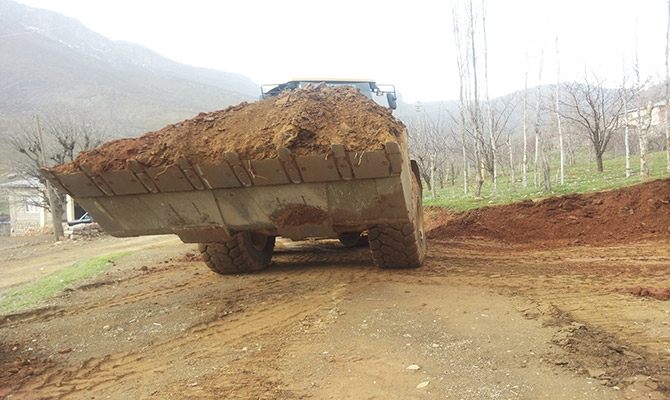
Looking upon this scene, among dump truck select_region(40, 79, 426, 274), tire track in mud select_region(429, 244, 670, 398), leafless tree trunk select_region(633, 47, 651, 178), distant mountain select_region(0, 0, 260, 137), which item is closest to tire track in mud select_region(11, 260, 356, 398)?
dump truck select_region(40, 79, 426, 274)

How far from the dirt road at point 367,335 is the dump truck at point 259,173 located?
79 cm

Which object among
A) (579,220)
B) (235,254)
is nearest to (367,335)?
(235,254)

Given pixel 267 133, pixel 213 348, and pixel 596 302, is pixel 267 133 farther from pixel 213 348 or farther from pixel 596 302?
pixel 596 302

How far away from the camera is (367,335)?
11.3ft

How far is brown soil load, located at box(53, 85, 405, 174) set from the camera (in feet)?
13.0

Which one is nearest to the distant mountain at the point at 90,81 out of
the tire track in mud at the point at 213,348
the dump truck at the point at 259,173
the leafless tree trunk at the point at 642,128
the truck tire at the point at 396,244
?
the leafless tree trunk at the point at 642,128

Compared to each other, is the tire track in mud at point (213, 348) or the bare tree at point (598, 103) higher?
the bare tree at point (598, 103)

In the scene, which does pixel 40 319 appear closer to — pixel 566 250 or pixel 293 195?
pixel 293 195

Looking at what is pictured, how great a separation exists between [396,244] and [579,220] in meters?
5.11

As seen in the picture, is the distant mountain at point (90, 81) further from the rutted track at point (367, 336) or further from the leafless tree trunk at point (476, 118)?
the rutted track at point (367, 336)

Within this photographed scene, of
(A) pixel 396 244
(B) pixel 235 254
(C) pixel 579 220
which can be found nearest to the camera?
(A) pixel 396 244

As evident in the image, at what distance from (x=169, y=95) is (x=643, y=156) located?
98645mm

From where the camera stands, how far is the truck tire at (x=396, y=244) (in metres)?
5.01

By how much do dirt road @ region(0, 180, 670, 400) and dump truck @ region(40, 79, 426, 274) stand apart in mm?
791
